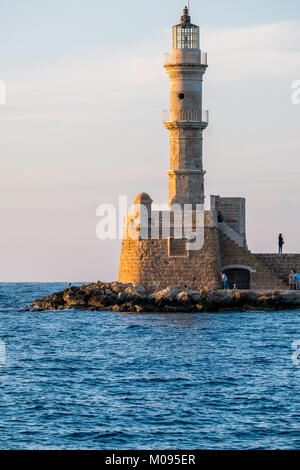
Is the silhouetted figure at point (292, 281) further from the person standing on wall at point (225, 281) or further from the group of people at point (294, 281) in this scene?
the person standing on wall at point (225, 281)

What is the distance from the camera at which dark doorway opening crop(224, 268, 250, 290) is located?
44750mm

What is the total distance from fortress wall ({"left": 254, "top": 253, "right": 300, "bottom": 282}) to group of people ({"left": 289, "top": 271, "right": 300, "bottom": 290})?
2.10 ft

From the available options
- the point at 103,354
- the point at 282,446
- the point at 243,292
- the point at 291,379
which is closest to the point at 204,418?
the point at 282,446

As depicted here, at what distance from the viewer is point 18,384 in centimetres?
2422

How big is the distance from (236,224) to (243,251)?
5.46ft

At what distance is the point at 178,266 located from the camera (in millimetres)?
43531

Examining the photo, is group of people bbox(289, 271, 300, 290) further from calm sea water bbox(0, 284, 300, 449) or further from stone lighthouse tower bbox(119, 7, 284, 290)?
calm sea water bbox(0, 284, 300, 449)

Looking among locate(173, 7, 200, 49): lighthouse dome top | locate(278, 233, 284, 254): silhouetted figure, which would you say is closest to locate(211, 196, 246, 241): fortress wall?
locate(278, 233, 284, 254): silhouetted figure

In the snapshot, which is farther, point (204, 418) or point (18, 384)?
point (18, 384)

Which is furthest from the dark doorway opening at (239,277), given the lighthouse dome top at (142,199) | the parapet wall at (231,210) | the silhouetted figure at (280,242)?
the lighthouse dome top at (142,199)

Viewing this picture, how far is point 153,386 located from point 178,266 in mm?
20001

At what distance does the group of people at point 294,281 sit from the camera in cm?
4334

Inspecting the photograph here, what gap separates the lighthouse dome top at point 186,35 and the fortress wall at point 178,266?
8.89 m
